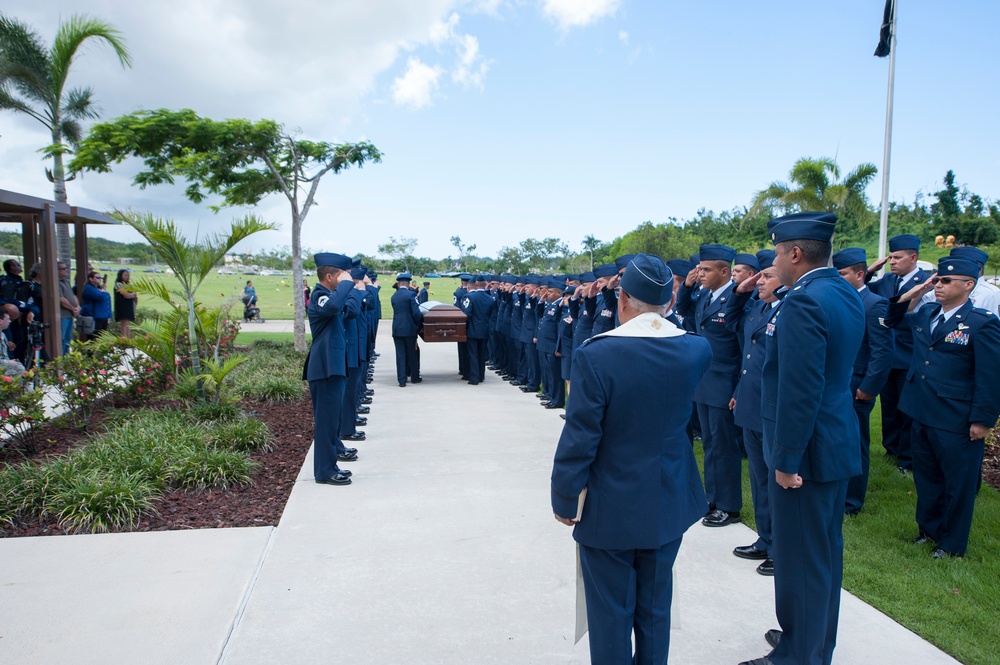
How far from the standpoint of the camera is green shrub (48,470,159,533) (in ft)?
15.0

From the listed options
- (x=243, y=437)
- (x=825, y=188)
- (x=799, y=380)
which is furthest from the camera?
(x=825, y=188)

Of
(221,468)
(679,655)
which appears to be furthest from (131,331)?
(679,655)

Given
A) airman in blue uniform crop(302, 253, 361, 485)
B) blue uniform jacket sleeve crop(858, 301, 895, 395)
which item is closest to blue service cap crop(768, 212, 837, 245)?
blue uniform jacket sleeve crop(858, 301, 895, 395)

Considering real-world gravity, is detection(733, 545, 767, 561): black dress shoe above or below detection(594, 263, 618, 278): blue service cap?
below

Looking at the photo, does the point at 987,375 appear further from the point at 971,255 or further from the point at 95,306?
the point at 95,306

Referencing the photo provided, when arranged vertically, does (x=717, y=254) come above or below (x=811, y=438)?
above

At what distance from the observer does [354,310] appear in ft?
23.6

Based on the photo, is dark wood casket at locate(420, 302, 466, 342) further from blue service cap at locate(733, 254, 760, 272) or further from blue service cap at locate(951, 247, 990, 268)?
blue service cap at locate(951, 247, 990, 268)

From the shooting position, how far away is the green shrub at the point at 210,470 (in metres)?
5.38

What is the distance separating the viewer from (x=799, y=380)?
272 cm

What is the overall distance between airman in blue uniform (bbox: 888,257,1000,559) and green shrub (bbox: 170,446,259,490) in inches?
192

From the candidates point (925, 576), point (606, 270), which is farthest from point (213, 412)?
Answer: point (925, 576)

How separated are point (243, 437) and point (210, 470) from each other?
39.7 inches

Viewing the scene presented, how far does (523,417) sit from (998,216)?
2462 cm
